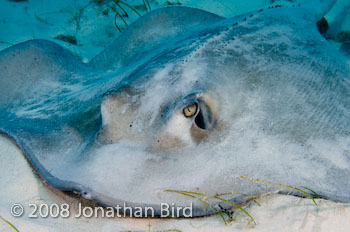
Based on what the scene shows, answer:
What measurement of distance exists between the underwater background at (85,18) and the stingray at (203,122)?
2146 mm

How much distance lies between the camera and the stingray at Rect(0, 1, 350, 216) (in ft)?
6.82

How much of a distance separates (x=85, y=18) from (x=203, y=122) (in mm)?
4905

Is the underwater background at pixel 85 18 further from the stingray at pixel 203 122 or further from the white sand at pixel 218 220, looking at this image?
the white sand at pixel 218 220

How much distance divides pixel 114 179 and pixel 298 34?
9.74ft

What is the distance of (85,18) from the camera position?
6059 mm

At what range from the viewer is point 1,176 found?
2734 mm

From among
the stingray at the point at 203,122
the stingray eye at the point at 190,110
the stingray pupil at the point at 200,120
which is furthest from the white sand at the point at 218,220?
the stingray eye at the point at 190,110

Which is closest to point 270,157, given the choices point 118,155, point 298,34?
point 118,155

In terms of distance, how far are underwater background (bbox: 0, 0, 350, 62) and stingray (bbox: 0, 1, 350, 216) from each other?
2.15 m

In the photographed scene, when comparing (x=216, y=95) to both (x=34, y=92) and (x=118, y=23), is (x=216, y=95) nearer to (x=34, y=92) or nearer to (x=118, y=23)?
(x=34, y=92)

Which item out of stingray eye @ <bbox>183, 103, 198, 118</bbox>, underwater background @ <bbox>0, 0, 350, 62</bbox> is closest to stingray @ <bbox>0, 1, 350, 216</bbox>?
stingray eye @ <bbox>183, 103, 198, 118</bbox>

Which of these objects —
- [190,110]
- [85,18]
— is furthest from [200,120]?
[85,18]

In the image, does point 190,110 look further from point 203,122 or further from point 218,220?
point 218,220

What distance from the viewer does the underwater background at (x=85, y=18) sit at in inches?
216
